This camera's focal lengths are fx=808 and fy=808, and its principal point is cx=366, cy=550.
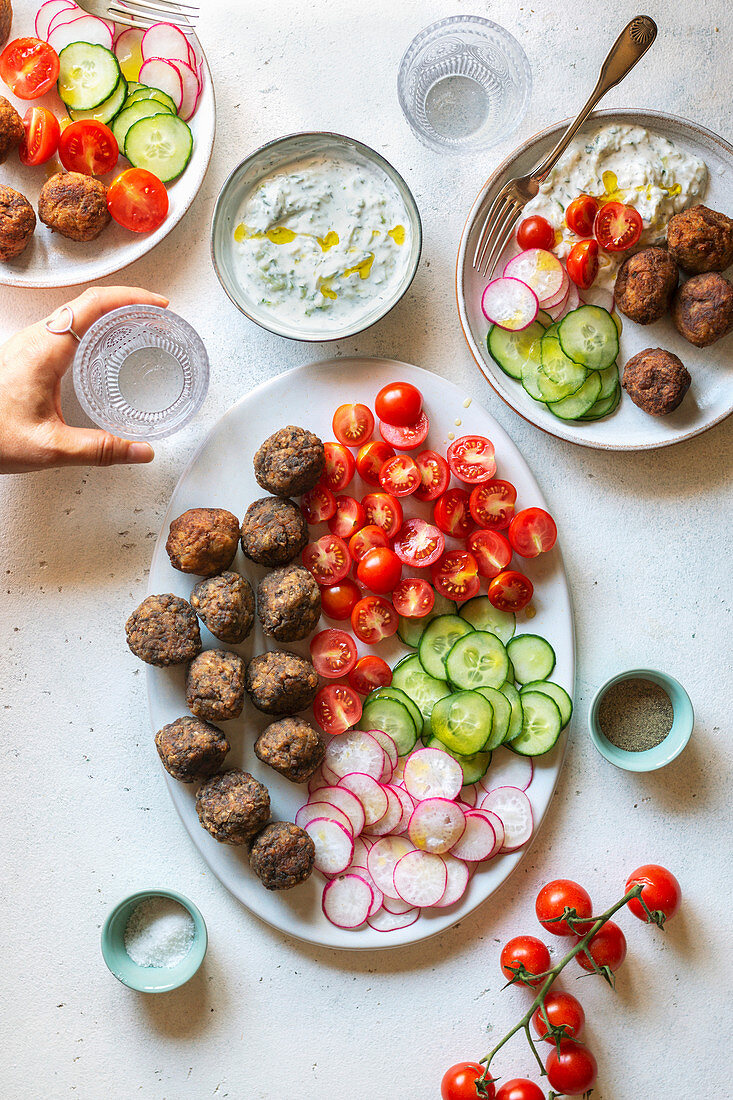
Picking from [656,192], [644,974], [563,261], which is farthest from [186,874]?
[656,192]

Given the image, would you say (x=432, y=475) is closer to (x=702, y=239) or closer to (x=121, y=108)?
(x=702, y=239)

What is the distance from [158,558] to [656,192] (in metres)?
2.27

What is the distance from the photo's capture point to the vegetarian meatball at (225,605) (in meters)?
2.80

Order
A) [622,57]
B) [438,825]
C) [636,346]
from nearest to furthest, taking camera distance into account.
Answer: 1. [622,57]
2. [438,825]
3. [636,346]

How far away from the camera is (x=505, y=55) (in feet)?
10.1

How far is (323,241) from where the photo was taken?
2977mm

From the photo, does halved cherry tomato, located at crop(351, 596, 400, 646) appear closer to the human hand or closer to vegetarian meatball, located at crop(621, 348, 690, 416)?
the human hand

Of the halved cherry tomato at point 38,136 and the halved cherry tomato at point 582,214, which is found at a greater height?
the halved cherry tomato at point 582,214

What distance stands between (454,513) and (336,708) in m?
0.84

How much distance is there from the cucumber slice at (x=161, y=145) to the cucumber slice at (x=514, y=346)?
1.33 metres

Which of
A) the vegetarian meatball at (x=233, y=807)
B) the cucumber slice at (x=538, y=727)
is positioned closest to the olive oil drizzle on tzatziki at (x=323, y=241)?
the cucumber slice at (x=538, y=727)

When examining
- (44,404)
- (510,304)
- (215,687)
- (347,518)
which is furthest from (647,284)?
(44,404)

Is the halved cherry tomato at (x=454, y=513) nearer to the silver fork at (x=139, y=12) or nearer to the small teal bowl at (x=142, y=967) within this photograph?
the small teal bowl at (x=142, y=967)

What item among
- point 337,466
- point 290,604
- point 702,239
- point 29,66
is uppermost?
point 702,239
